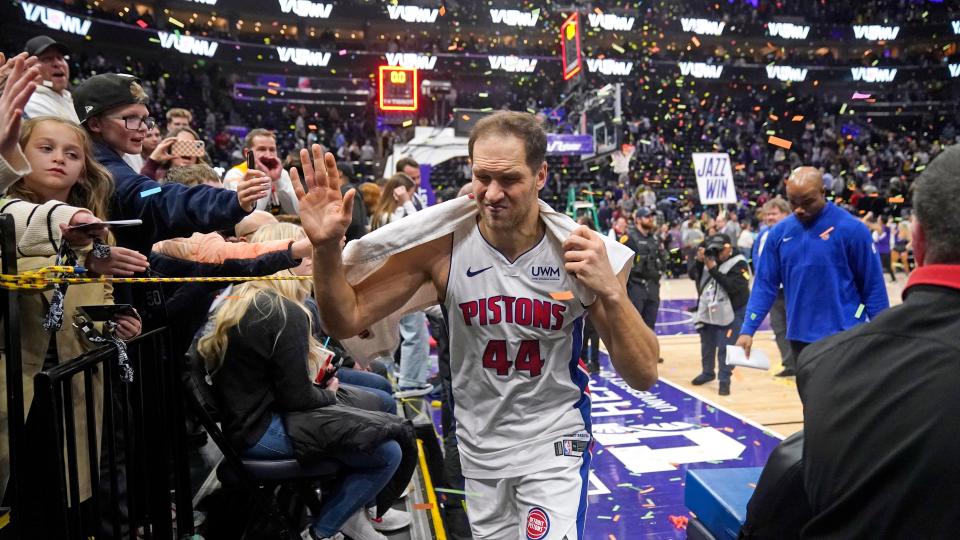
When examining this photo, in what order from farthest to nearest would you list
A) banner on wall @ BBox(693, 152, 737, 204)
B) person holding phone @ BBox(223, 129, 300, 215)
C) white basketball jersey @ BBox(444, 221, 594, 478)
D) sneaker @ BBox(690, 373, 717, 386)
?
1. banner on wall @ BBox(693, 152, 737, 204)
2. sneaker @ BBox(690, 373, 717, 386)
3. person holding phone @ BBox(223, 129, 300, 215)
4. white basketball jersey @ BBox(444, 221, 594, 478)

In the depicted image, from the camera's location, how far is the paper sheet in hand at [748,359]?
4.82 meters

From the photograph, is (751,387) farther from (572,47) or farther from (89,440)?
(572,47)

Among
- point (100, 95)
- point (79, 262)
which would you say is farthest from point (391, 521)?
point (100, 95)

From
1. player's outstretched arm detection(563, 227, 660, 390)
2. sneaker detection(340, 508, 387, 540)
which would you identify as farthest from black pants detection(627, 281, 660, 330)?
player's outstretched arm detection(563, 227, 660, 390)

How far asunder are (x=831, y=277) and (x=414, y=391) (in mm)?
3898

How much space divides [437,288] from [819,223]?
11.3ft

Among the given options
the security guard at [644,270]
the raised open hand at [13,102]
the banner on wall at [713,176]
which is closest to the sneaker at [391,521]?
the raised open hand at [13,102]

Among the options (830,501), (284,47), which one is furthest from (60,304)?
(284,47)

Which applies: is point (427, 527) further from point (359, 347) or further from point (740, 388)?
point (740, 388)

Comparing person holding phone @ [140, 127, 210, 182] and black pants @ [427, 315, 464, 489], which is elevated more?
person holding phone @ [140, 127, 210, 182]

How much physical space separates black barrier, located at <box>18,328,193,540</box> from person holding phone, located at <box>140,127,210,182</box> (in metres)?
1.53

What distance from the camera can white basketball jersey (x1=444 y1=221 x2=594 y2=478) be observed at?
2.42 meters

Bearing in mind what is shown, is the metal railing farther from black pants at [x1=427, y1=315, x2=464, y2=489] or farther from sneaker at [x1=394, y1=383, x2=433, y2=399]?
sneaker at [x1=394, y1=383, x2=433, y2=399]

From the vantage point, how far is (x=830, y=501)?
143 cm
